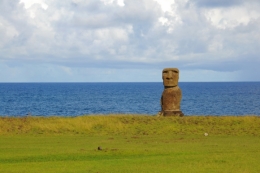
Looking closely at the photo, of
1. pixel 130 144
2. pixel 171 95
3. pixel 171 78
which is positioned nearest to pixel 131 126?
pixel 171 95

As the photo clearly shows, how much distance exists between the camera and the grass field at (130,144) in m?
17.8

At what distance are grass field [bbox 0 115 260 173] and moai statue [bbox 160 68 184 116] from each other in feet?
11.5

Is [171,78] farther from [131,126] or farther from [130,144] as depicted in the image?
[130,144]

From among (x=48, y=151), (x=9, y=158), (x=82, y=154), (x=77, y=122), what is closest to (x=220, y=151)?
(x=82, y=154)

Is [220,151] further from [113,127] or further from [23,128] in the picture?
[23,128]

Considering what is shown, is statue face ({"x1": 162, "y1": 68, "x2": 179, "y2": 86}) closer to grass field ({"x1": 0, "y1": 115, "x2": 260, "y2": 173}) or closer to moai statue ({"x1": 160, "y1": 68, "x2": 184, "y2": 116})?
moai statue ({"x1": 160, "y1": 68, "x2": 184, "y2": 116})

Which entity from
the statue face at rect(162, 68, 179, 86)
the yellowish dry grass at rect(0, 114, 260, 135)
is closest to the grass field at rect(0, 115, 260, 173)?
the yellowish dry grass at rect(0, 114, 260, 135)

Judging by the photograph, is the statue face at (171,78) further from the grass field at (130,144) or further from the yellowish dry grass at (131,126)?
the yellowish dry grass at (131,126)

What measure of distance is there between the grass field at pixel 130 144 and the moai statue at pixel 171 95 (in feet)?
11.5

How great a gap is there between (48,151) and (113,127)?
33.6 ft

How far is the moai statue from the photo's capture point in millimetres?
38031

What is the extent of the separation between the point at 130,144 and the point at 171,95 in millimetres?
13876

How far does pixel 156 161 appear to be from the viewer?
742 inches

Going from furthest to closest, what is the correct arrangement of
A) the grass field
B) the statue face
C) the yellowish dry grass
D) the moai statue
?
the statue face
the moai statue
the yellowish dry grass
the grass field
